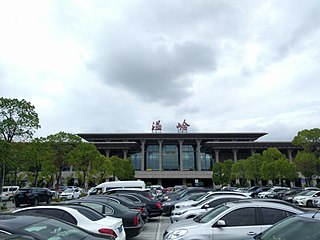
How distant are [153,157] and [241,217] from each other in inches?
3090

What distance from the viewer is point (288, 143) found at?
2982 inches

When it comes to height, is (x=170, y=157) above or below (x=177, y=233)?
above

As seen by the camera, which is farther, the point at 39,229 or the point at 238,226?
the point at 238,226

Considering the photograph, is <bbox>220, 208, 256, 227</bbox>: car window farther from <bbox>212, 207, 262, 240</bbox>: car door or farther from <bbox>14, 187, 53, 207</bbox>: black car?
<bbox>14, 187, 53, 207</bbox>: black car

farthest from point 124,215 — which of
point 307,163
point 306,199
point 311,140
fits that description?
point 307,163

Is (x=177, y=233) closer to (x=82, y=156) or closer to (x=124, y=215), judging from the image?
(x=124, y=215)

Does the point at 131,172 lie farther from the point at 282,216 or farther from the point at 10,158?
the point at 282,216

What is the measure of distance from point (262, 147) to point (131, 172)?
118 feet

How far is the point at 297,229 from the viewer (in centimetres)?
456

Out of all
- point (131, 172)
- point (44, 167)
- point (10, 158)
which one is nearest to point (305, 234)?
point (10, 158)

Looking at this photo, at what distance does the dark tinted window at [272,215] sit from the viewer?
7.07m

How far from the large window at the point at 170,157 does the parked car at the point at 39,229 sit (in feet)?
263

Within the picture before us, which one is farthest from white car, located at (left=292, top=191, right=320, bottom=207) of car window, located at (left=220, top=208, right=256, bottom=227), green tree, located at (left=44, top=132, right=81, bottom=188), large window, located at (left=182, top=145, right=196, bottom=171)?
large window, located at (left=182, top=145, right=196, bottom=171)

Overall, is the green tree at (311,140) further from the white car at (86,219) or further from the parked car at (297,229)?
the parked car at (297,229)
